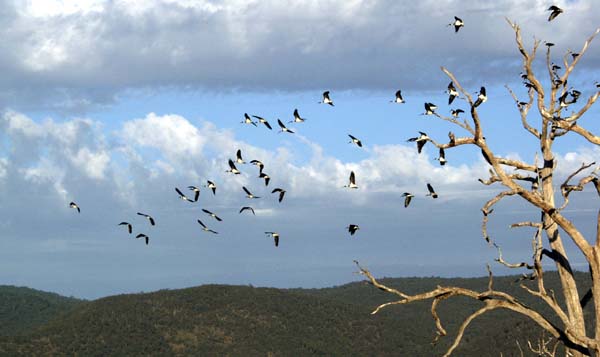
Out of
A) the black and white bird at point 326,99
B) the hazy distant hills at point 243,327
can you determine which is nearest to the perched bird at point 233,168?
the black and white bird at point 326,99

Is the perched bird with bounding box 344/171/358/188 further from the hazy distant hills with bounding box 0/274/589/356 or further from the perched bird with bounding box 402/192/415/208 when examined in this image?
the hazy distant hills with bounding box 0/274/589/356

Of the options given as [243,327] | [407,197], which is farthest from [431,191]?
[243,327]

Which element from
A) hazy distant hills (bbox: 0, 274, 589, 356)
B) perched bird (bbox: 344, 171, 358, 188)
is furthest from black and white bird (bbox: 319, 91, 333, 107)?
hazy distant hills (bbox: 0, 274, 589, 356)

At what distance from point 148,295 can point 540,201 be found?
11665 centimetres

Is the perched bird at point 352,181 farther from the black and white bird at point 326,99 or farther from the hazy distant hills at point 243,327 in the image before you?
the hazy distant hills at point 243,327

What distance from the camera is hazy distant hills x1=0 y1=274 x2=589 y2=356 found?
347 ft

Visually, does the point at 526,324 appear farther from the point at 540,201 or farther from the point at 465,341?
the point at 540,201

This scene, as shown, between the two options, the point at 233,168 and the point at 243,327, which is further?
the point at 243,327

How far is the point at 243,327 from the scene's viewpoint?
397ft

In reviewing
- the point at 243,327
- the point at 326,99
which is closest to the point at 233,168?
the point at 326,99

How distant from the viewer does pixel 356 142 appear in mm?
33438

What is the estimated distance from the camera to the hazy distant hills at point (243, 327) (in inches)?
4165

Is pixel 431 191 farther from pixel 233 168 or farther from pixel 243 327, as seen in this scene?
pixel 243 327

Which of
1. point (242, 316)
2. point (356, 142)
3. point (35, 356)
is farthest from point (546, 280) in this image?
point (356, 142)
